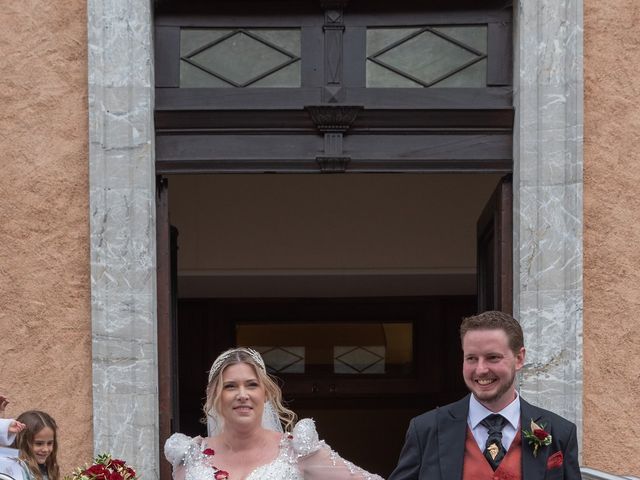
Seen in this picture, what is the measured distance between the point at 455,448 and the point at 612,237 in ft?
11.6

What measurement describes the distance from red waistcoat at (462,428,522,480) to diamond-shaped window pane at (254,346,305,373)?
8973 mm

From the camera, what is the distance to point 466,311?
12.6m

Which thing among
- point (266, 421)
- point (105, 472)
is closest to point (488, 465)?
point (266, 421)

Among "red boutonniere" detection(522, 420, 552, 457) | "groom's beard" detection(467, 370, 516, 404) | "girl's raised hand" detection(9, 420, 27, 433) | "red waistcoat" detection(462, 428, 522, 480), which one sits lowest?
"girl's raised hand" detection(9, 420, 27, 433)

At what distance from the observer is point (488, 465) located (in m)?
3.73

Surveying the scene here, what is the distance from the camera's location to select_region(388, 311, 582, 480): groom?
367 cm

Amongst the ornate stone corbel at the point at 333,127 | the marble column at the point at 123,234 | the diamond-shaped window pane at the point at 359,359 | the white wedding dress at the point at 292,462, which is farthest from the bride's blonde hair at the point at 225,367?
the diamond-shaped window pane at the point at 359,359

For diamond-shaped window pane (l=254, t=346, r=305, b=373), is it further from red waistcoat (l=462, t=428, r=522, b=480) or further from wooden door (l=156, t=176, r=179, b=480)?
red waistcoat (l=462, t=428, r=522, b=480)

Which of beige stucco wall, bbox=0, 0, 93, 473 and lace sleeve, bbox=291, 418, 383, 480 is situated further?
beige stucco wall, bbox=0, 0, 93, 473

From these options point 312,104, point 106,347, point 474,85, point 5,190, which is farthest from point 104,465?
point 474,85

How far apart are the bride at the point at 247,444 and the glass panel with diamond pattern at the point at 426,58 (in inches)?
120

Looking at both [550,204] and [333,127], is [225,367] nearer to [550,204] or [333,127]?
[333,127]

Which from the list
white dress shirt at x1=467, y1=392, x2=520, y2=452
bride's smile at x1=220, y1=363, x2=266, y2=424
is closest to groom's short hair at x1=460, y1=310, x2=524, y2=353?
white dress shirt at x1=467, y1=392, x2=520, y2=452

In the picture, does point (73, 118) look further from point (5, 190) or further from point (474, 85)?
point (474, 85)
